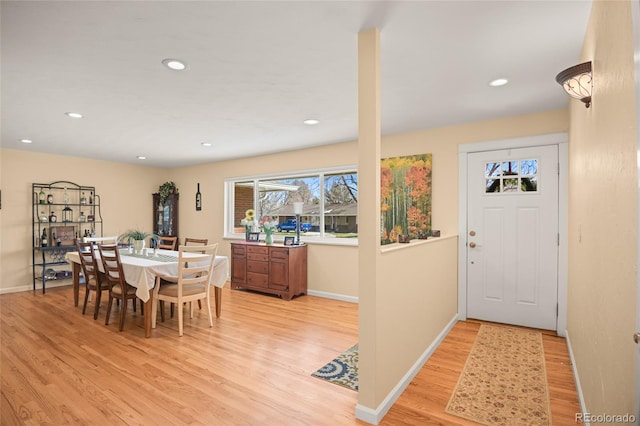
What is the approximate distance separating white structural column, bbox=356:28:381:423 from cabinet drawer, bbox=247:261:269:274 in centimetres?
337

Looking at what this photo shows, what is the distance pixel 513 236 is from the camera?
12.3 feet

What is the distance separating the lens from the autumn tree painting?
4270mm

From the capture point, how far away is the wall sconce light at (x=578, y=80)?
6.10 feet

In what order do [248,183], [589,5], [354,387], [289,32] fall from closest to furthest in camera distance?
[589,5], [289,32], [354,387], [248,183]

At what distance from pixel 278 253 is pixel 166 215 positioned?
363 cm

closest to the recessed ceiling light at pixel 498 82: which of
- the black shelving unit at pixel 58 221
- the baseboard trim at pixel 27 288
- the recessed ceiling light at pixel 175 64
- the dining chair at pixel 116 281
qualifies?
the recessed ceiling light at pixel 175 64

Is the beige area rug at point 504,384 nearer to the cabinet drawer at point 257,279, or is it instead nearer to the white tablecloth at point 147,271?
the white tablecloth at point 147,271

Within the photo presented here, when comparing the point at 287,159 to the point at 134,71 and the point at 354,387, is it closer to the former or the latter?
the point at 134,71

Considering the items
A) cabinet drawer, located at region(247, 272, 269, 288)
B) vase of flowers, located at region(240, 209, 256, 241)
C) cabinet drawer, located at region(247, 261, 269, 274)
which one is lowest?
A: cabinet drawer, located at region(247, 272, 269, 288)

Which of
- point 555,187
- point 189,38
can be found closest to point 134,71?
point 189,38

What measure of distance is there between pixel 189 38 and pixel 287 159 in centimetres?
361

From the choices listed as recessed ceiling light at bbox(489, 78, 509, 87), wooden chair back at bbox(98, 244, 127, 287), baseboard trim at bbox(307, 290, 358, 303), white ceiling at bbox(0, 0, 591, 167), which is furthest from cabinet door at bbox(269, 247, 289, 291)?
recessed ceiling light at bbox(489, 78, 509, 87)

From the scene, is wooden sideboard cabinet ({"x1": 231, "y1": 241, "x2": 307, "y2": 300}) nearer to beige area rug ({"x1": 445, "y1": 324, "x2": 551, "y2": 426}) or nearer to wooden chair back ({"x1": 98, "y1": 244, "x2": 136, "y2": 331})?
wooden chair back ({"x1": 98, "y1": 244, "x2": 136, "y2": 331})

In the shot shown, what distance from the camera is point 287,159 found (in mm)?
5715
